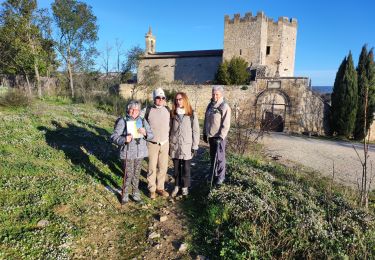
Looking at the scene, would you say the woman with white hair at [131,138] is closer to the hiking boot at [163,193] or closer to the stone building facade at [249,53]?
the hiking boot at [163,193]

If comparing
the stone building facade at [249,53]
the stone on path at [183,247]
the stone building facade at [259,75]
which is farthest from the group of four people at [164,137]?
the stone building facade at [249,53]

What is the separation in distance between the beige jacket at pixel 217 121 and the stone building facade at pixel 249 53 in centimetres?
2386

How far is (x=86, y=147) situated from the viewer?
772 centimetres

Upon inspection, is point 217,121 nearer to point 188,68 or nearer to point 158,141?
point 158,141

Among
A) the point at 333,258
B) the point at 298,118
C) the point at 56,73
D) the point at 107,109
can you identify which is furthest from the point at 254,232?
the point at 56,73

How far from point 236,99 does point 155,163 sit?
21.3 m

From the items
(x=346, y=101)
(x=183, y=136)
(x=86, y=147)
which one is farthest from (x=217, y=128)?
(x=346, y=101)

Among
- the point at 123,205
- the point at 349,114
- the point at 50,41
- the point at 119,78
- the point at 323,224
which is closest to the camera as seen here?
the point at 323,224

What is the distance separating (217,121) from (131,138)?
5.63 feet

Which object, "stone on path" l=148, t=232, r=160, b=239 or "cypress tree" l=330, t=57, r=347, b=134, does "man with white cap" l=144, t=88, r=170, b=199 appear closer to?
"stone on path" l=148, t=232, r=160, b=239

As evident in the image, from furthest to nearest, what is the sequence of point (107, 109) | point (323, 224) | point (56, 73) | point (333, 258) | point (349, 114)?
1. point (56, 73)
2. point (349, 114)
3. point (107, 109)
4. point (323, 224)
5. point (333, 258)

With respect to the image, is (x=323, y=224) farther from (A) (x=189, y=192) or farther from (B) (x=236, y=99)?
(B) (x=236, y=99)

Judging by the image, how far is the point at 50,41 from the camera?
25.6 meters

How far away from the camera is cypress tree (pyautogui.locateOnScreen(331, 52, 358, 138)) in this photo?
23.4 m
